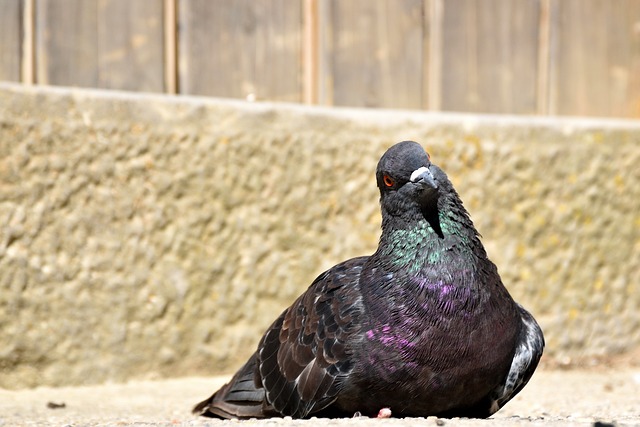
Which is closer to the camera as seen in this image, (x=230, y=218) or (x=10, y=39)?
(x=10, y=39)

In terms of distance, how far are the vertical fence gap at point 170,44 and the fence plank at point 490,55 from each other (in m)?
1.74

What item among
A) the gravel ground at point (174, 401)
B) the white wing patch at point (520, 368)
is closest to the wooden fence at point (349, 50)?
the gravel ground at point (174, 401)

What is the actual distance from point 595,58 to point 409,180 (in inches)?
126

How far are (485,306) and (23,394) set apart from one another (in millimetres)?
2632

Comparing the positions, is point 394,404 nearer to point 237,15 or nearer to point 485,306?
point 485,306

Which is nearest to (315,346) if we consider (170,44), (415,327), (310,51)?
(415,327)

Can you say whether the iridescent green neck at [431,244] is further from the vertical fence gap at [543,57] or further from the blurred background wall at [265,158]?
the vertical fence gap at [543,57]

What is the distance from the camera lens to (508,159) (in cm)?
613

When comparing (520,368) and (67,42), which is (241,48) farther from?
(520,368)

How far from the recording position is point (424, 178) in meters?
3.85

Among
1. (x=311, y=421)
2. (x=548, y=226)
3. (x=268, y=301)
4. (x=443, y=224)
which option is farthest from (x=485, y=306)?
(x=548, y=226)

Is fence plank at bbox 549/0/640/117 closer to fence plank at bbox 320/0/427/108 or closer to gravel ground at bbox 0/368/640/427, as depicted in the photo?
fence plank at bbox 320/0/427/108

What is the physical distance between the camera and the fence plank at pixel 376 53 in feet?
19.6

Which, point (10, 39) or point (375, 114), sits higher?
point (10, 39)
